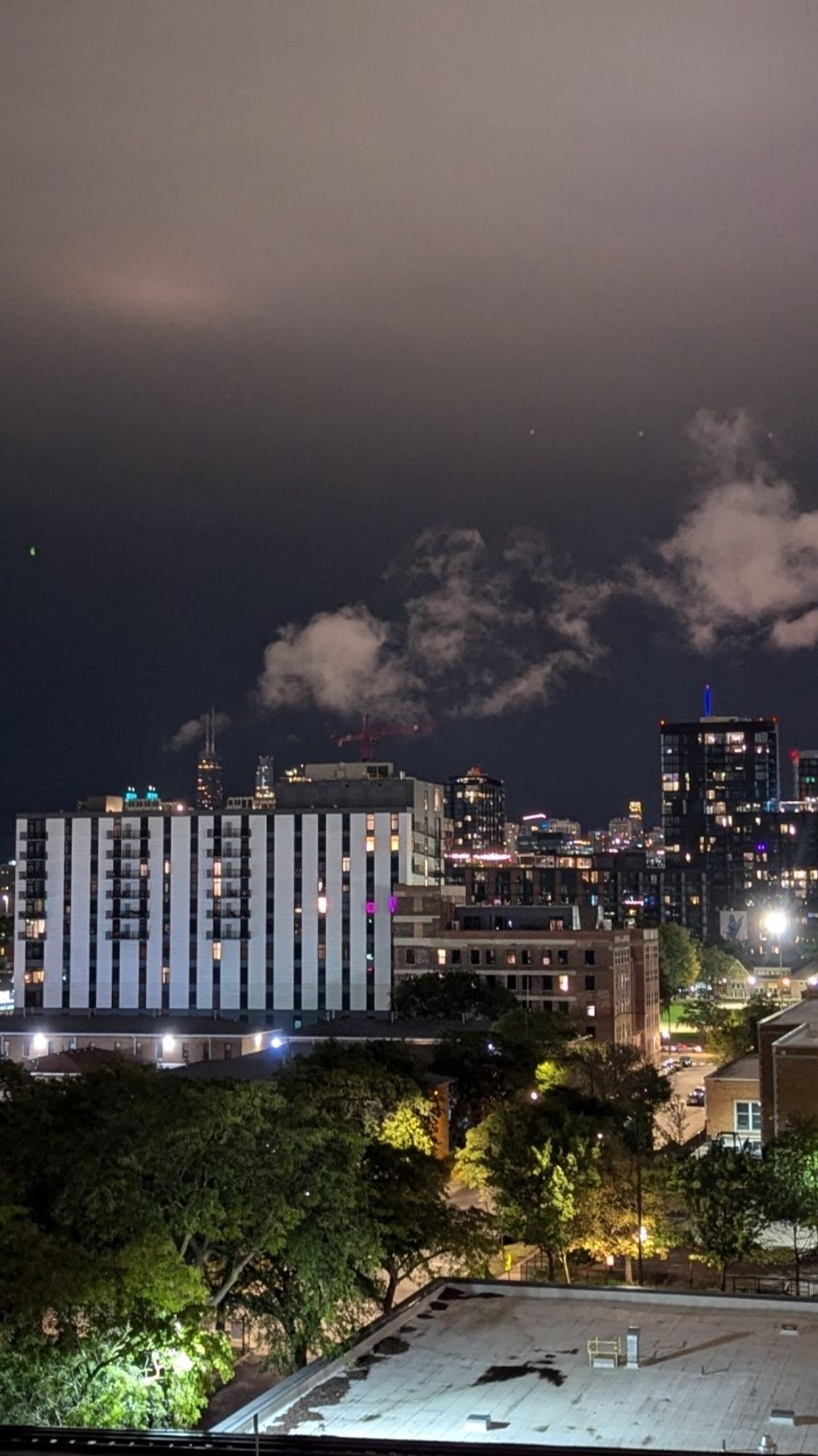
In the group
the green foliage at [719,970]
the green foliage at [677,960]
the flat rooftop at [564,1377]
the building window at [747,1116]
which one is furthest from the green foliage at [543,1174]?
the green foliage at [719,970]

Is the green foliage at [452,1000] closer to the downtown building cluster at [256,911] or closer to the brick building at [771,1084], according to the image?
the downtown building cluster at [256,911]

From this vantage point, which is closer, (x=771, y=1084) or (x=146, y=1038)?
(x=771, y=1084)

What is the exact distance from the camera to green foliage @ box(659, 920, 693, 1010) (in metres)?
157

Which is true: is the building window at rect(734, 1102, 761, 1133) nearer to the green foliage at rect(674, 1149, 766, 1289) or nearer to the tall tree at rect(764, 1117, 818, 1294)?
the tall tree at rect(764, 1117, 818, 1294)

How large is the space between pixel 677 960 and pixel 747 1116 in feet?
323

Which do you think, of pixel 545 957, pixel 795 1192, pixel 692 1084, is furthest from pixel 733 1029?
pixel 795 1192

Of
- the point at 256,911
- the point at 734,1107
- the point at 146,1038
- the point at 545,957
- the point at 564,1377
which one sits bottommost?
the point at 564,1377

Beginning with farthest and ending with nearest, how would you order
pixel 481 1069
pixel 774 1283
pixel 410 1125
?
pixel 481 1069 < pixel 410 1125 < pixel 774 1283

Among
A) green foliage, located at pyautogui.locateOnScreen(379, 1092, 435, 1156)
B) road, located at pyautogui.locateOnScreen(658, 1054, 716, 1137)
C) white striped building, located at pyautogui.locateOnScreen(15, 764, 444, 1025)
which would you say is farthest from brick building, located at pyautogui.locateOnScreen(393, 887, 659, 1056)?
green foliage, located at pyautogui.locateOnScreen(379, 1092, 435, 1156)

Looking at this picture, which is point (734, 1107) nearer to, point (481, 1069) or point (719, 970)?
point (481, 1069)

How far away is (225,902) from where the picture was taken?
125562mm

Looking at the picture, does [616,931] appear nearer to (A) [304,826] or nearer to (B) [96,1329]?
(A) [304,826]

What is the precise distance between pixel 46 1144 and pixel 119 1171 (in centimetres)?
278

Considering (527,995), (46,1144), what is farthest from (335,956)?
(46,1144)
